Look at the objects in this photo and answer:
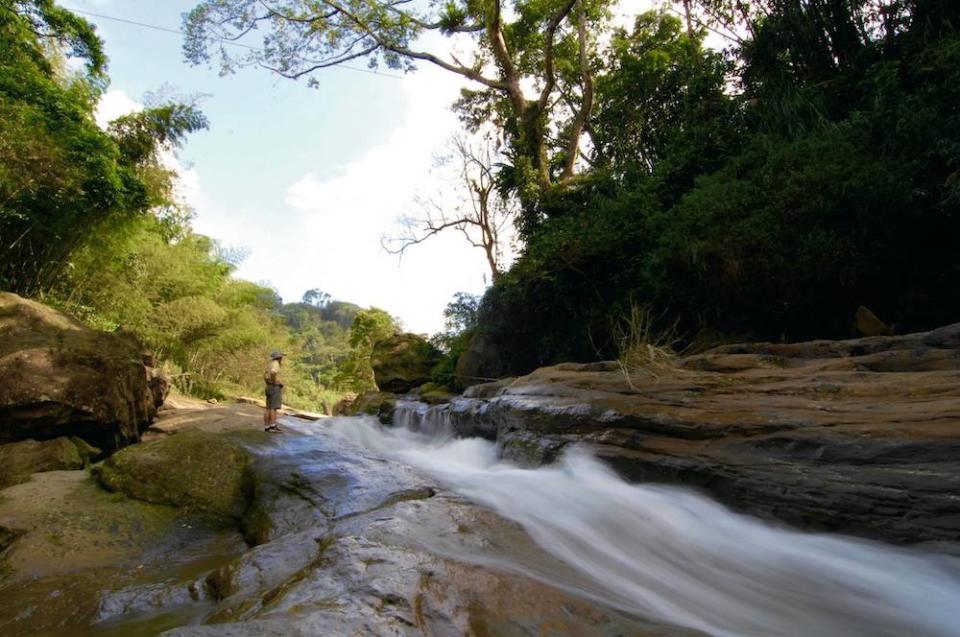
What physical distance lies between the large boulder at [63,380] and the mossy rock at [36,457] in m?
0.45

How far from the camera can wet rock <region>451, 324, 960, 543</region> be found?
2.49 metres

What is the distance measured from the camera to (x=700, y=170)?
9828 millimetres

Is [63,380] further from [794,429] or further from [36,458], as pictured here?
[794,429]

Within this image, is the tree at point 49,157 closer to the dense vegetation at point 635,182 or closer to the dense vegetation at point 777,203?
the dense vegetation at point 635,182

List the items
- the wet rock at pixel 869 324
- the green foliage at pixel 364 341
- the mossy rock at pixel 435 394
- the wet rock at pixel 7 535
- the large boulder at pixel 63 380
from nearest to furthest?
the wet rock at pixel 7 535 < the wet rock at pixel 869 324 < the large boulder at pixel 63 380 < the mossy rock at pixel 435 394 < the green foliage at pixel 364 341

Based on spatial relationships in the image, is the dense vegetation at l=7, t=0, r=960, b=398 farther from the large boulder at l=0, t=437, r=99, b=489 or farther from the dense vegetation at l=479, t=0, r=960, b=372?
the large boulder at l=0, t=437, r=99, b=489

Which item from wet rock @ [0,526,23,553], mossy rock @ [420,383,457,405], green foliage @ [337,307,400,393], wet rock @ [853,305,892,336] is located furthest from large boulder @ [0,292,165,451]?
green foliage @ [337,307,400,393]

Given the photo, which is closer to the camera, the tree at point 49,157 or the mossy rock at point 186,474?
the mossy rock at point 186,474

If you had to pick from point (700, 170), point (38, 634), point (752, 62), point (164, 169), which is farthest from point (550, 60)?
point (38, 634)

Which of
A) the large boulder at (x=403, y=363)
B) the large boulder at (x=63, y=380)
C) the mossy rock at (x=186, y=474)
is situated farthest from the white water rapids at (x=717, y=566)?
the large boulder at (x=403, y=363)

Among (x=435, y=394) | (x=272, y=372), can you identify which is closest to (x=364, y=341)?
(x=435, y=394)

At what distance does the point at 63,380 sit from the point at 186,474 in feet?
14.5

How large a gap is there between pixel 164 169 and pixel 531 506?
1558 cm

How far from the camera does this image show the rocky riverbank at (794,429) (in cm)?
249
